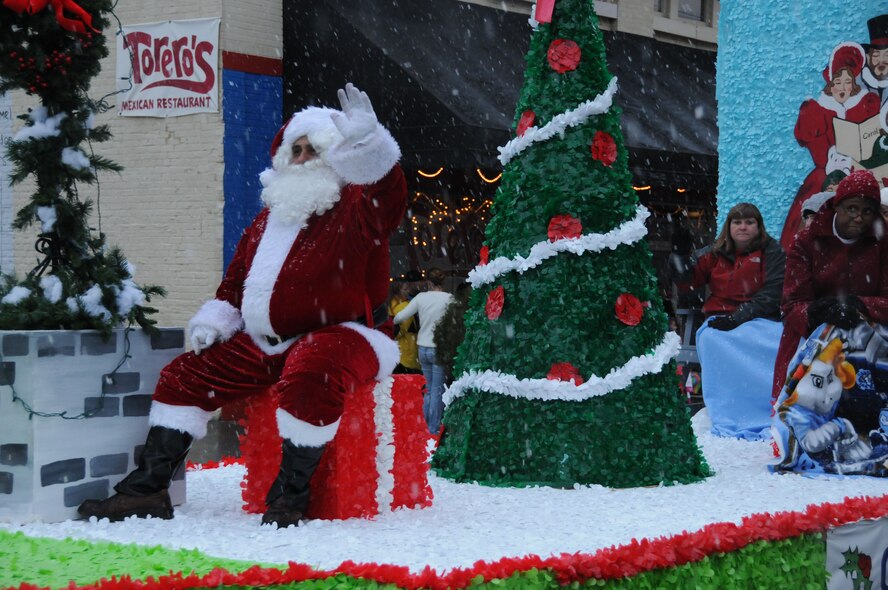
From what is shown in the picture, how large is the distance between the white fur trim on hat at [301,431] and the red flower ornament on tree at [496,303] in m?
1.48

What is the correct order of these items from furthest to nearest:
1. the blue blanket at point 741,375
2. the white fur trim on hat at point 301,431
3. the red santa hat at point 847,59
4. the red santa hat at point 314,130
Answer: the red santa hat at point 847,59 < the blue blanket at point 741,375 < the red santa hat at point 314,130 < the white fur trim on hat at point 301,431

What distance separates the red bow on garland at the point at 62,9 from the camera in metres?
→ 4.16

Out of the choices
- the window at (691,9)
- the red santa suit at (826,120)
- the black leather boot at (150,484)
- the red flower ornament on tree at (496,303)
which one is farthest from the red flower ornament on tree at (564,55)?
the window at (691,9)

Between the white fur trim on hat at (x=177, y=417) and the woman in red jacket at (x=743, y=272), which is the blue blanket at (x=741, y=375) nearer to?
the woman in red jacket at (x=743, y=272)

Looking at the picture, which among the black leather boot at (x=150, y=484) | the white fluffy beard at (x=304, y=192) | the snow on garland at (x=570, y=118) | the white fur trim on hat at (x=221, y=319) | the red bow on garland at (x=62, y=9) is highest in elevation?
the red bow on garland at (x=62, y=9)

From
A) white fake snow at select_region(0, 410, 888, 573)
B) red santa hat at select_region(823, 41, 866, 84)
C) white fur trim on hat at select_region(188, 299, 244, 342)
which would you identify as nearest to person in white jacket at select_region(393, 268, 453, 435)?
red santa hat at select_region(823, 41, 866, 84)

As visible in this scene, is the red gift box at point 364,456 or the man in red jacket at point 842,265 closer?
the red gift box at point 364,456

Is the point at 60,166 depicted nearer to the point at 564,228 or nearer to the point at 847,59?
the point at 564,228

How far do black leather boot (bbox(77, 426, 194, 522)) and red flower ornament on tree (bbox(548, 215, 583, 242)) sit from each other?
1.96m

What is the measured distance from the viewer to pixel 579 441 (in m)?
5.16

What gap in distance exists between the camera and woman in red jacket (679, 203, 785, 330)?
7594 millimetres

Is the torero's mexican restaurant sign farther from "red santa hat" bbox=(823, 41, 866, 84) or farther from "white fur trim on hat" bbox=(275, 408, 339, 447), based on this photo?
"white fur trim on hat" bbox=(275, 408, 339, 447)

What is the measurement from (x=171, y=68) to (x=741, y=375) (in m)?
6.88

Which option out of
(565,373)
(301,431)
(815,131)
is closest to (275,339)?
(301,431)
